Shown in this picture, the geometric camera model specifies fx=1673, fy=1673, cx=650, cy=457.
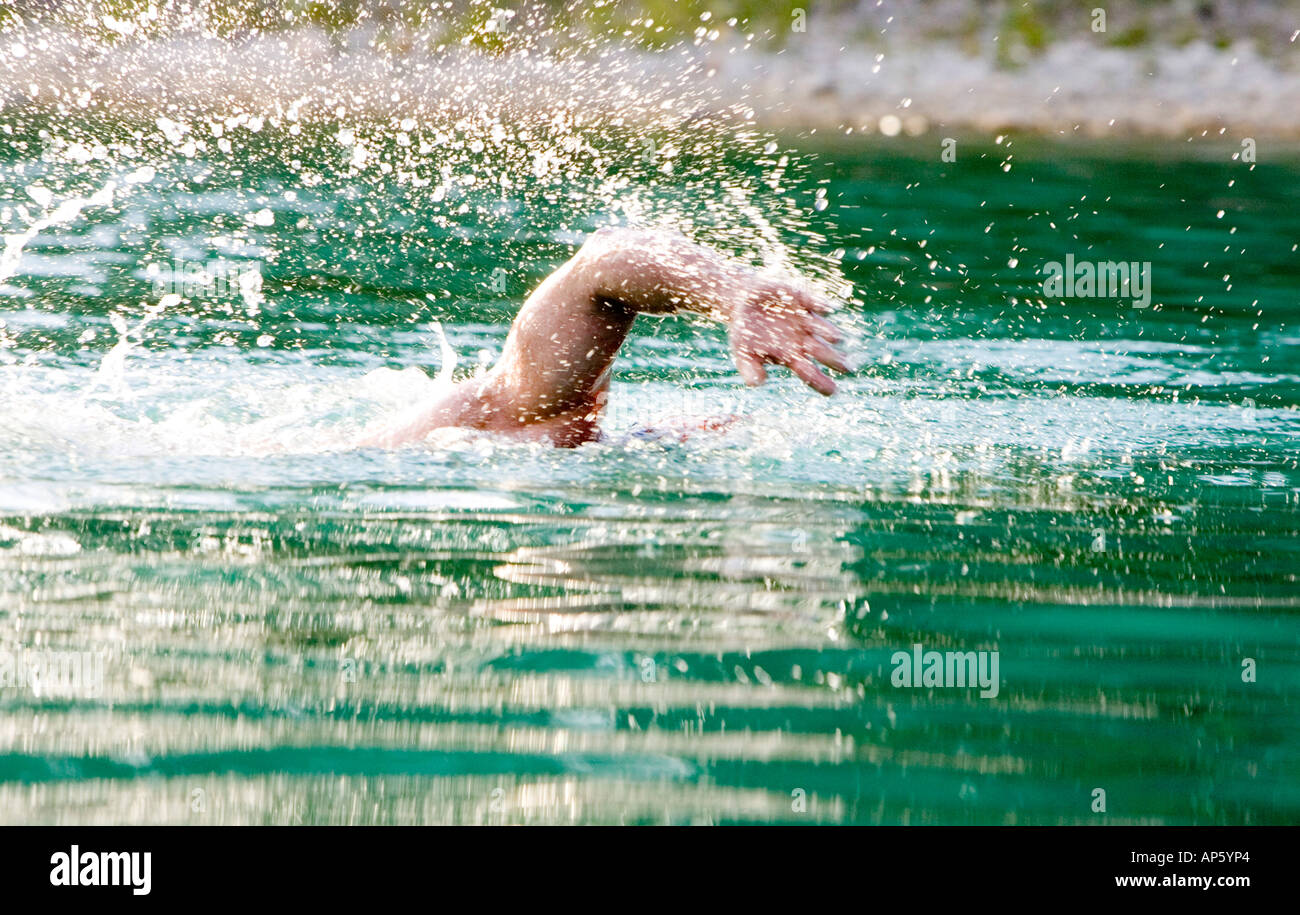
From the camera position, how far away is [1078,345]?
7520 millimetres

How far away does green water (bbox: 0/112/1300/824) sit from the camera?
9.90 ft

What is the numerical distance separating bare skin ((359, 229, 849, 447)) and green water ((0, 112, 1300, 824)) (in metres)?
0.14

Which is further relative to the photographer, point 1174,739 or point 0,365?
point 0,365

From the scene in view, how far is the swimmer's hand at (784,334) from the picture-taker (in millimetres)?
3771
